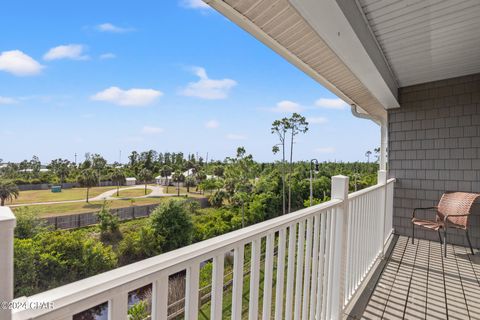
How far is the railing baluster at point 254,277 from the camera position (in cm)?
110

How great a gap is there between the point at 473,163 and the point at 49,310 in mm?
5130

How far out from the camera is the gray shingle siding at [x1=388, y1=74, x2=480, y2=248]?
4.04 m

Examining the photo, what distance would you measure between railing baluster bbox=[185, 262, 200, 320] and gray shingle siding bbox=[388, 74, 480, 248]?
4695mm

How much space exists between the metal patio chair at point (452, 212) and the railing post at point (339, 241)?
8.22 ft

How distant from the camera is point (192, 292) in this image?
825mm

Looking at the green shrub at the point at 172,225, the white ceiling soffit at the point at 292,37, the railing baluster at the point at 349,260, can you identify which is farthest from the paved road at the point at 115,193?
the railing baluster at the point at 349,260

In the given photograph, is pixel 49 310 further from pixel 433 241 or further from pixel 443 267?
pixel 433 241

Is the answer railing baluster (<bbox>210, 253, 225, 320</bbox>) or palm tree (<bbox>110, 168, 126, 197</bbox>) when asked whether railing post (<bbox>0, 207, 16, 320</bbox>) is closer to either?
railing baluster (<bbox>210, 253, 225, 320</bbox>)

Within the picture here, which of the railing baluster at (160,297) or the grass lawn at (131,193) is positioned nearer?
the railing baluster at (160,297)

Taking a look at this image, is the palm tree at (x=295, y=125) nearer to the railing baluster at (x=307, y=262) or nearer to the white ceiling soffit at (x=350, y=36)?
the white ceiling soffit at (x=350, y=36)

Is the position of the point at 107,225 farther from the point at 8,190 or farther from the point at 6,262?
the point at 6,262

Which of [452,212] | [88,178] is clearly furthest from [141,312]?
[88,178]

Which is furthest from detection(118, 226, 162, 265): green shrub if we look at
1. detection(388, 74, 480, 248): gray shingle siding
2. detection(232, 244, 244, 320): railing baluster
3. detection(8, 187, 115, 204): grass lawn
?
detection(232, 244, 244, 320): railing baluster

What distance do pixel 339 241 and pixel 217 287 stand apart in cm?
127
